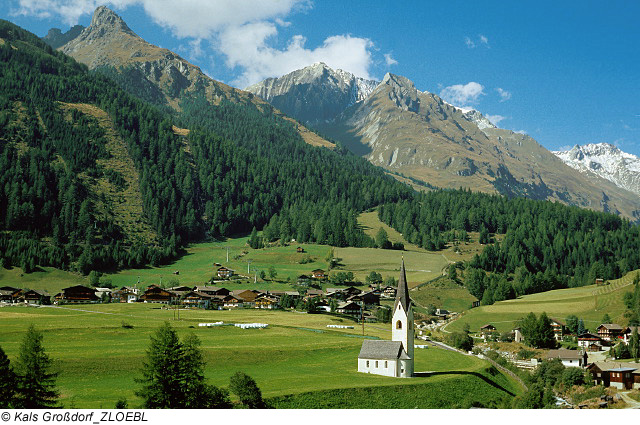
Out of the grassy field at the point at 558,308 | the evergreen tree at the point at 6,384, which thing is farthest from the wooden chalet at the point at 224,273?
the evergreen tree at the point at 6,384

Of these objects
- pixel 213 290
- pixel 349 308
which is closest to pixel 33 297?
pixel 213 290

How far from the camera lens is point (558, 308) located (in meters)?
142

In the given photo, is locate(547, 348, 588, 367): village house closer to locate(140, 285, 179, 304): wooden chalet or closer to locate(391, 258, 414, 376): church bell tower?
locate(391, 258, 414, 376): church bell tower

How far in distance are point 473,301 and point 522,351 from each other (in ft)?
212

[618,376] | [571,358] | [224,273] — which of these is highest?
[224,273]

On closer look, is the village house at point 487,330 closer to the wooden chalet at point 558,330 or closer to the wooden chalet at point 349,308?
the wooden chalet at point 558,330

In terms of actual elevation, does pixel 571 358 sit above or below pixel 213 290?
below

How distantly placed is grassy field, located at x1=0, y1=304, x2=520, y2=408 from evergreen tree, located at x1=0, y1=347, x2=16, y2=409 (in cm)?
793

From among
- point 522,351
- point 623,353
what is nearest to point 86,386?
point 522,351

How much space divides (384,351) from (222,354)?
19.6m

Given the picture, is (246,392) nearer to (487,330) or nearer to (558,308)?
(487,330)

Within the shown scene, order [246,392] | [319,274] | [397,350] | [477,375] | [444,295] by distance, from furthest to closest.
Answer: [319,274] → [444,295] → [477,375] → [397,350] → [246,392]

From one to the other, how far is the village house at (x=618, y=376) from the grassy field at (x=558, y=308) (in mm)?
50222
